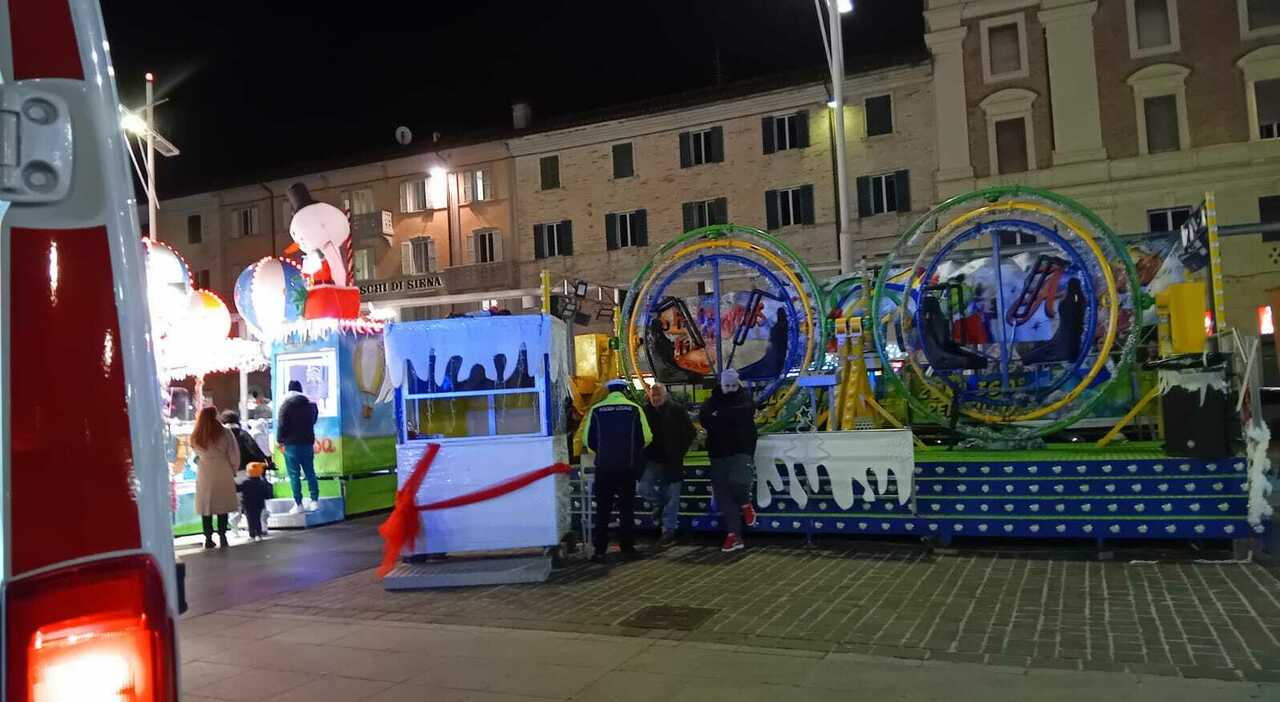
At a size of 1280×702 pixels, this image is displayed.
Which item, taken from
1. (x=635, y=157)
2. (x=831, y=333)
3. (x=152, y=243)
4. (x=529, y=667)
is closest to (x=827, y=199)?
(x=635, y=157)

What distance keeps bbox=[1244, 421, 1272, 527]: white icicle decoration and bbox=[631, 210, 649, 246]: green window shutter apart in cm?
2627

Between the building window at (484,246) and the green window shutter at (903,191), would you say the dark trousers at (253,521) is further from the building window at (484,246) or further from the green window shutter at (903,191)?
the building window at (484,246)

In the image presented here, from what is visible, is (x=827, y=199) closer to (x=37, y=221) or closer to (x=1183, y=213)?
(x=1183, y=213)

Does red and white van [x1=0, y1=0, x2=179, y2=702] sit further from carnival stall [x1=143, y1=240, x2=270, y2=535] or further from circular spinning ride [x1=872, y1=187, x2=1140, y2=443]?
carnival stall [x1=143, y1=240, x2=270, y2=535]

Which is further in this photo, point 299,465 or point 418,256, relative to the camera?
point 418,256

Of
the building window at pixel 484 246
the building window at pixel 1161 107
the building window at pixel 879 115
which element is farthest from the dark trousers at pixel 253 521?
the building window at pixel 1161 107

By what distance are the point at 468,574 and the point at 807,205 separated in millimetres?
24414

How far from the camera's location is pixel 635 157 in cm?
3356

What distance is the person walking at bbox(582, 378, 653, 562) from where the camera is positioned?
31.4ft

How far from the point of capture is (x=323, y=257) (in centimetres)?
1395

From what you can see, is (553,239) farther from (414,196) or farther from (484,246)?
(414,196)

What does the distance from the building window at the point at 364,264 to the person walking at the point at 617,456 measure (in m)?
31.7

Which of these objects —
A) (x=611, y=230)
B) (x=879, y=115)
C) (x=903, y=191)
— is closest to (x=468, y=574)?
(x=903, y=191)

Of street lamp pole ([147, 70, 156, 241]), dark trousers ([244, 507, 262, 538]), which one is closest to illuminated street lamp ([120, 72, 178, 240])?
street lamp pole ([147, 70, 156, 241])
